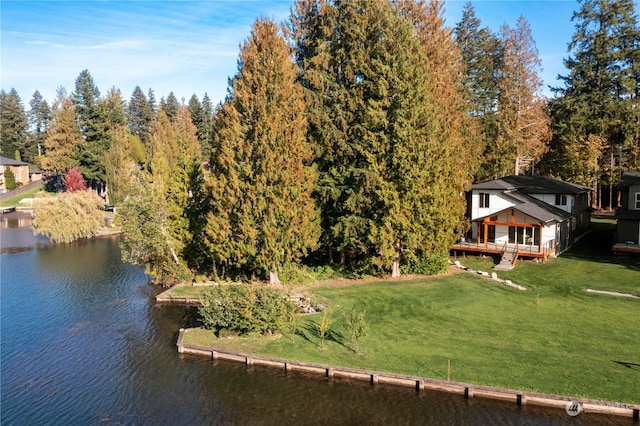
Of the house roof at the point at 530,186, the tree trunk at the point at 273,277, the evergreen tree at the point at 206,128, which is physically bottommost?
the tree trunk at the point at 273,277

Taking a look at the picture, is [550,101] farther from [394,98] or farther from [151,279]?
[151,279]

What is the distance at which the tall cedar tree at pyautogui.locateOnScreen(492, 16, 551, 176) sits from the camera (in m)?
51.2

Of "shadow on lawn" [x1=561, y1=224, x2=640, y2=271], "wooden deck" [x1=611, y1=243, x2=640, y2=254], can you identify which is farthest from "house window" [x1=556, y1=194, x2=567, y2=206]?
"wooden deck" [x1=611, y1=243, x2=640, y2=254]

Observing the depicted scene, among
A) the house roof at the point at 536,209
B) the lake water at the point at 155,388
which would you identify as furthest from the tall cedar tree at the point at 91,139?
the house roof at the point at 536,209

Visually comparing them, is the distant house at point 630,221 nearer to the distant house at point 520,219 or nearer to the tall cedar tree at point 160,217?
the distant house at point 520,219

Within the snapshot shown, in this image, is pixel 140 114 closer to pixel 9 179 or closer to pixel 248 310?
pixel 9 179

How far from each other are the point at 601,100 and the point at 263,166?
50.0 metres

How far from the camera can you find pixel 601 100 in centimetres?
5672

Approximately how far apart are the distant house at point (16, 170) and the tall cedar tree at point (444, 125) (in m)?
96.6

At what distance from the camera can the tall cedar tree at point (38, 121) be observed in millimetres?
121312

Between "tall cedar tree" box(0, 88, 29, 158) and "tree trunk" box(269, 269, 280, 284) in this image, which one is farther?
"tall cedar tree" box(0, 88, 29, 158)

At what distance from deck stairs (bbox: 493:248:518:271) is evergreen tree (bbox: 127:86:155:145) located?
105m

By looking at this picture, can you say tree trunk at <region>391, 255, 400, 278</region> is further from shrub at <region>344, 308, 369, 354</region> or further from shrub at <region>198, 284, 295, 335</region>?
shrub at <region>344, 308, 369, 354</region>

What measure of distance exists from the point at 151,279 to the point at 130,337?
12.0 metres
